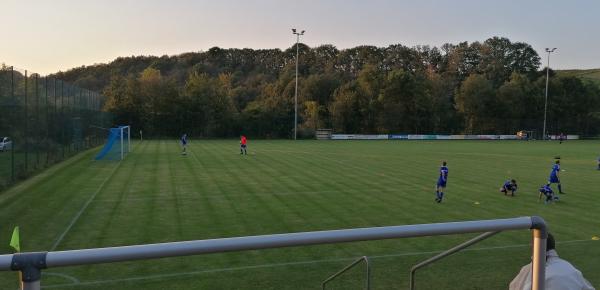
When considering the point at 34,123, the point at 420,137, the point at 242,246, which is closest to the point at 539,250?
the point at 242,246

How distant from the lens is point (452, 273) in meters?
4.44

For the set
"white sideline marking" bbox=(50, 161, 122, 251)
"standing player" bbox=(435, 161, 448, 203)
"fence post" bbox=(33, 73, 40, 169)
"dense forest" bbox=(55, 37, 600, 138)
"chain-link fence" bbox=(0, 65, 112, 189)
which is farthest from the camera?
"dense forest" bbox=(55, 37, 600, 138)

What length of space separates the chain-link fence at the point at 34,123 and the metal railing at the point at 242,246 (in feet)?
64.0

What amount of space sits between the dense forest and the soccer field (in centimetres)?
4558

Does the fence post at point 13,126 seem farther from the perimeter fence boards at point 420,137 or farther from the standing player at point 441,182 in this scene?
the perimeter fence boards at point 420,137

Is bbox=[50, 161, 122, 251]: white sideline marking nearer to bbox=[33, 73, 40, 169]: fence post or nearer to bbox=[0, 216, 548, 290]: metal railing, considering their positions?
bbox=[33, 73, 40, 169]: fence post

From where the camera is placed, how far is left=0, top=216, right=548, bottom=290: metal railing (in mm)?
1935

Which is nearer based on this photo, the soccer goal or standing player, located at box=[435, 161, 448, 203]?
standing player, located at box=[435, 161, 448, 203]

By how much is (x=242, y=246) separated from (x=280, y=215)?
12.4 metres

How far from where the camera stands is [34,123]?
2356 centimetres

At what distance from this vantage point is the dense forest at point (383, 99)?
241 feet

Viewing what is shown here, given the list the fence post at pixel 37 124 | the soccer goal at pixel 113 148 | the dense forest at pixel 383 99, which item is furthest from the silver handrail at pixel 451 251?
the dense forest at pixel 383 99

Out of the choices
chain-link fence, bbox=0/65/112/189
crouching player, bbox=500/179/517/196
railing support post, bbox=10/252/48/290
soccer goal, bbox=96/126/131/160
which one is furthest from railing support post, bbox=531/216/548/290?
soccer goal, bbox=96/126/131/160

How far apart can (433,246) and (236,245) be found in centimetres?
463
